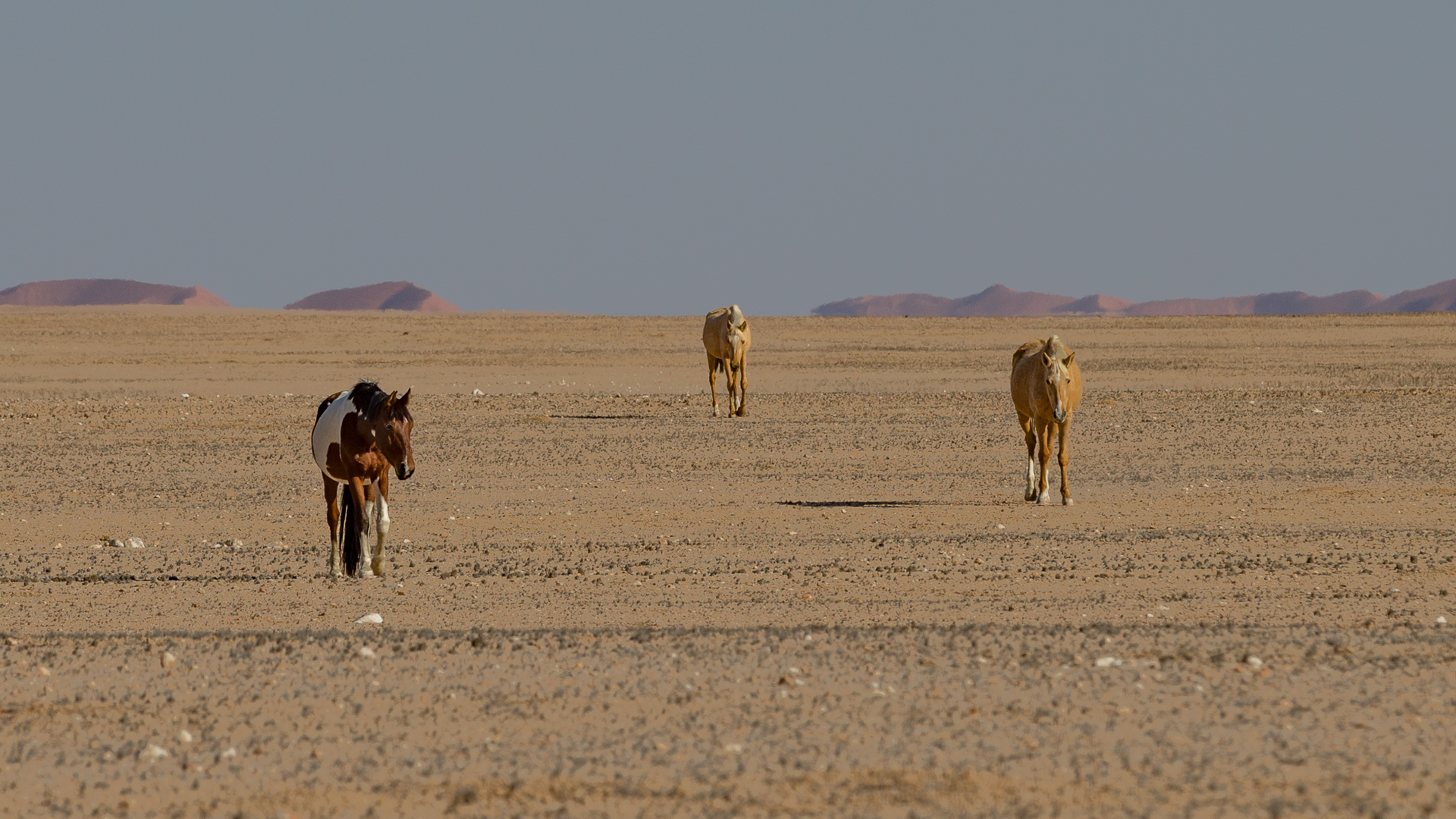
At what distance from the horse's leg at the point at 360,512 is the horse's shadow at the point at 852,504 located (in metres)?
6.25

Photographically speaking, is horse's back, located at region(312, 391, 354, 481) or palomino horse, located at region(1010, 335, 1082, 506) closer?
horse's back, located at region(312, 391, 354, 481)

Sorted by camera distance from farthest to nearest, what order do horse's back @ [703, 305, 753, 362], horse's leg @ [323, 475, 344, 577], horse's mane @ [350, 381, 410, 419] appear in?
horse's back @ [703, 305, 753, 362] → horse's leg @ [323, 475, 344, 577] → horse's mane @ [350, 381, 410, 419]

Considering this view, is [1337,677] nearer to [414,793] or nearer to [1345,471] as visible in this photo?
[414,793]

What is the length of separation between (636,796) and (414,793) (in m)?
0.86

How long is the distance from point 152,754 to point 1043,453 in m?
12.4

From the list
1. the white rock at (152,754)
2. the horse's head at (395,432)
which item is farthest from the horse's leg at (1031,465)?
the white rock at (152,754)

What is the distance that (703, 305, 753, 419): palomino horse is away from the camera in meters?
30.4

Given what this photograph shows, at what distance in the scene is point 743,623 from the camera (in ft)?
34.9

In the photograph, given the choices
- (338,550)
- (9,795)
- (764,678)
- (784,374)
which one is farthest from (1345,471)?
(784,374)

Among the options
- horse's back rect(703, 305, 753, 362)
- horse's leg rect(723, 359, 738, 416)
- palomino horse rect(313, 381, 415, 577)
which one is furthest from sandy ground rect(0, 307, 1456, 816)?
horse's back rect(703, 305, 753, 362)

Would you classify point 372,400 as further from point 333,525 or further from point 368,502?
point 333,525

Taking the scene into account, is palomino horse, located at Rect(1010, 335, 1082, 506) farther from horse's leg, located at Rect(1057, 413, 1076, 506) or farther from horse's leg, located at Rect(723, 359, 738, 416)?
horse's leg, located at Rect(723, 359, 738, 416)

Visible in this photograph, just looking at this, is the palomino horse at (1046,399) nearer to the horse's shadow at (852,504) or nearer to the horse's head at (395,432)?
the horse's shadow at (852,504)

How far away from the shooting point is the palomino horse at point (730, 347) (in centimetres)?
3042
